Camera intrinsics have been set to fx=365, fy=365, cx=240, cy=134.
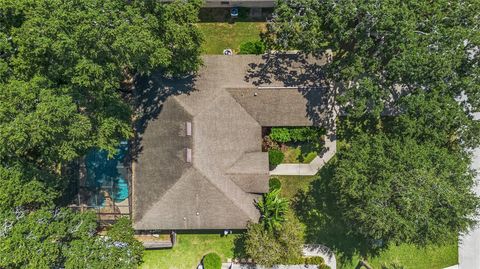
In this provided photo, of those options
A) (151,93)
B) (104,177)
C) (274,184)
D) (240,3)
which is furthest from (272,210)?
(240,3)

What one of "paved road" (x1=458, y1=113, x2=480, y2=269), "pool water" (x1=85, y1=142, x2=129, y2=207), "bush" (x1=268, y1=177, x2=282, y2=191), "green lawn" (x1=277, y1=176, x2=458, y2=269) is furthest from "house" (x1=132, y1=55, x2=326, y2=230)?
"paved road" (x1=458, y1=113, x2=480, y2=269)

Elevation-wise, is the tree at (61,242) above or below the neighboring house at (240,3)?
below

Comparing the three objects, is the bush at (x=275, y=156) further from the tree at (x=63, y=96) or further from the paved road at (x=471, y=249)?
the paved road at (x=471, y=249)

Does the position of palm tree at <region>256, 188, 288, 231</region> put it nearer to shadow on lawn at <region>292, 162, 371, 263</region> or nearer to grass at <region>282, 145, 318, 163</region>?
shadow on lawn at <region>292, 162, 371, 263</region>

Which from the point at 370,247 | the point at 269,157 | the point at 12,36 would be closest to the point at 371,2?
the point at 269,157

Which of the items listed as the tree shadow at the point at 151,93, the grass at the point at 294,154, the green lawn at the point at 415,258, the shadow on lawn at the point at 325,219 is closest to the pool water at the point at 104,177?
the tree shadow at the point at 151,93

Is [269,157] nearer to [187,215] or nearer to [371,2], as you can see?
[187,215]
